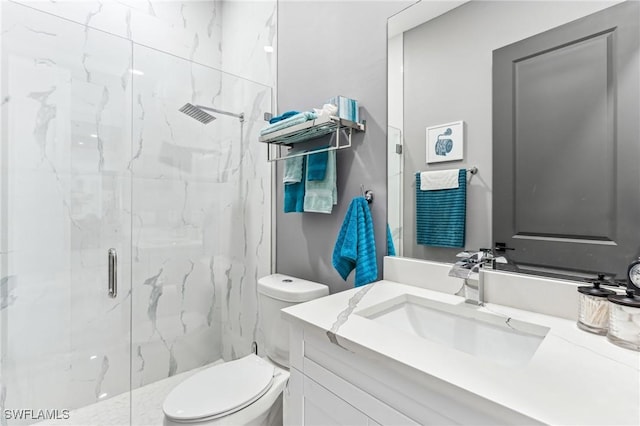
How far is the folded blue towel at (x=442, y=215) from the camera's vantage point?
1.06 meters

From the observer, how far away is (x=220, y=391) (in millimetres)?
1173

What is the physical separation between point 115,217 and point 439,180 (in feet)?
5.37

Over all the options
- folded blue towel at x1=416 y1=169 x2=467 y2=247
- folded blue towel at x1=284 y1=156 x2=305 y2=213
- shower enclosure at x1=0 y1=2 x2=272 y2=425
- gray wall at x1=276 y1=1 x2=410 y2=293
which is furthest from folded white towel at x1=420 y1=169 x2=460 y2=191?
shower enclosure at x1=0 y1=2 x2=272 y2=425

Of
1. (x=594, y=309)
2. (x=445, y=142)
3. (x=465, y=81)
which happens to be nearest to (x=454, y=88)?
(x=465, y=81)

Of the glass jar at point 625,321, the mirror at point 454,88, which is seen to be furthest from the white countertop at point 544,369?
the mirror at point 454,88

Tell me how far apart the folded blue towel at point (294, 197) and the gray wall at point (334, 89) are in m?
0.09

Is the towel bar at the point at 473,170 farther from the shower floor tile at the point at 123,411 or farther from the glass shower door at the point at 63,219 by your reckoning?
the shower floor tile at the point at 123,411

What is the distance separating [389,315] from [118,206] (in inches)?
60.2

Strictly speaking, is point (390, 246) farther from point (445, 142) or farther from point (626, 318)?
point (626, 318)

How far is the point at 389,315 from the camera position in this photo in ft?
3.17

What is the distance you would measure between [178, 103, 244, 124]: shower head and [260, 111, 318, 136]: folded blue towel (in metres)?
0.62

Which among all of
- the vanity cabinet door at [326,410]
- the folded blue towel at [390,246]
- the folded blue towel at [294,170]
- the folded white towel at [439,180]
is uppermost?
the folded blue towel at [294,170]

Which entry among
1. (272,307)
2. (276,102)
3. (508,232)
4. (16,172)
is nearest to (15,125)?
(16,172)

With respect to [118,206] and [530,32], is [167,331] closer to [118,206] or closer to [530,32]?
[118,206]
